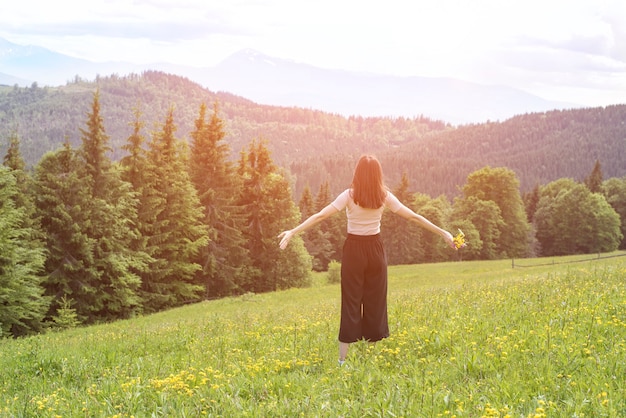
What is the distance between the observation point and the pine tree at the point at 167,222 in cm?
3553

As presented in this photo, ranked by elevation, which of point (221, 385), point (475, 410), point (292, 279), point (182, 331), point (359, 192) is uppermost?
point (359, 192)

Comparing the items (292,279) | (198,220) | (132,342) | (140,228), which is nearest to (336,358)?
(132,342)

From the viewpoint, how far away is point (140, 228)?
3534cm

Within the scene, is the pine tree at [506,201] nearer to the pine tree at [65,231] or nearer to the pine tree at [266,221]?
the pine tree at [266,221]

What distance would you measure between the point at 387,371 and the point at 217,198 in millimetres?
37650

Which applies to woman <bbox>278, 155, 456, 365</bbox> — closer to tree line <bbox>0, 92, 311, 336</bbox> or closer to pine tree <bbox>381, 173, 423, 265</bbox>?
tree line <bbox>0, 92, 311, 336</bbox>

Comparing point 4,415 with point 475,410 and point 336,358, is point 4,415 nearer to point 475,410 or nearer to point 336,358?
point 336,358

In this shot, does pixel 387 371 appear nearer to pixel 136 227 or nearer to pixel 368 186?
pixel 368 186

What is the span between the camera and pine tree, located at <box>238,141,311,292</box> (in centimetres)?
4716

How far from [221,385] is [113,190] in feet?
93.8

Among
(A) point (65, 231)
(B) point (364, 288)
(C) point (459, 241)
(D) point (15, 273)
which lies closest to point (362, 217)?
(B) point (364, 288)

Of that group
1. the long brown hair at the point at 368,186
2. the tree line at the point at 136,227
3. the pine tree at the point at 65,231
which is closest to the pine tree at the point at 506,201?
the tree line at the point at 136,227

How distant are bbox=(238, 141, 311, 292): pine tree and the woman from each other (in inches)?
1551

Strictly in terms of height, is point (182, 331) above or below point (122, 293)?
above
